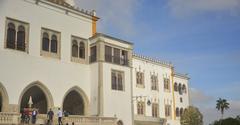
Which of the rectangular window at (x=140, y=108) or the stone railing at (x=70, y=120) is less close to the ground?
the rectangular window at (x=140, y=108)

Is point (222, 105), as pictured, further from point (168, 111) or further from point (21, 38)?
point (21, 38)

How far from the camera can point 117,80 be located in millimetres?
32344

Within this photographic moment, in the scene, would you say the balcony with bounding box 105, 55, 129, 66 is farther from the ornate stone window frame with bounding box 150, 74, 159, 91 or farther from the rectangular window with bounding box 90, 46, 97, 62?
the ornate stone window frame with bounding box 150, 74, 159, 91

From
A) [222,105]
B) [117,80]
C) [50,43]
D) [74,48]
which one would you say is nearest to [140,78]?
[117,80]

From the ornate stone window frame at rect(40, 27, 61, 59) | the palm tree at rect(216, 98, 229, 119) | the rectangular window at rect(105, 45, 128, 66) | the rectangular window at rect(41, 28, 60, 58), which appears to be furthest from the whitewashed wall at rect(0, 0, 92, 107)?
the palm tree at rect(216, 98, 229, 119)

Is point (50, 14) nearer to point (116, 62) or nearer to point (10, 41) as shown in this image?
point (10, 41)

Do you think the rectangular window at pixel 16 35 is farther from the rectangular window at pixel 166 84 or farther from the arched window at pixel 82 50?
the rectangular window at pixel 166 84

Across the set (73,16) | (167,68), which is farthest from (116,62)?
(167,68)

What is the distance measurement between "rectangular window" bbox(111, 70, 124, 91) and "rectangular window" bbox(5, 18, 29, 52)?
8741 mm

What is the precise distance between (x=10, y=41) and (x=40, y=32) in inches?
110

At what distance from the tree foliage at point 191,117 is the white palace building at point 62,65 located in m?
9.51

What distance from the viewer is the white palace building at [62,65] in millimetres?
26172

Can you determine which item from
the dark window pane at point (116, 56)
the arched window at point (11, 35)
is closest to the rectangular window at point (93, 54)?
the dark window pane at point (116, 56)

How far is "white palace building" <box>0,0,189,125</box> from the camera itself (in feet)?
85.9
